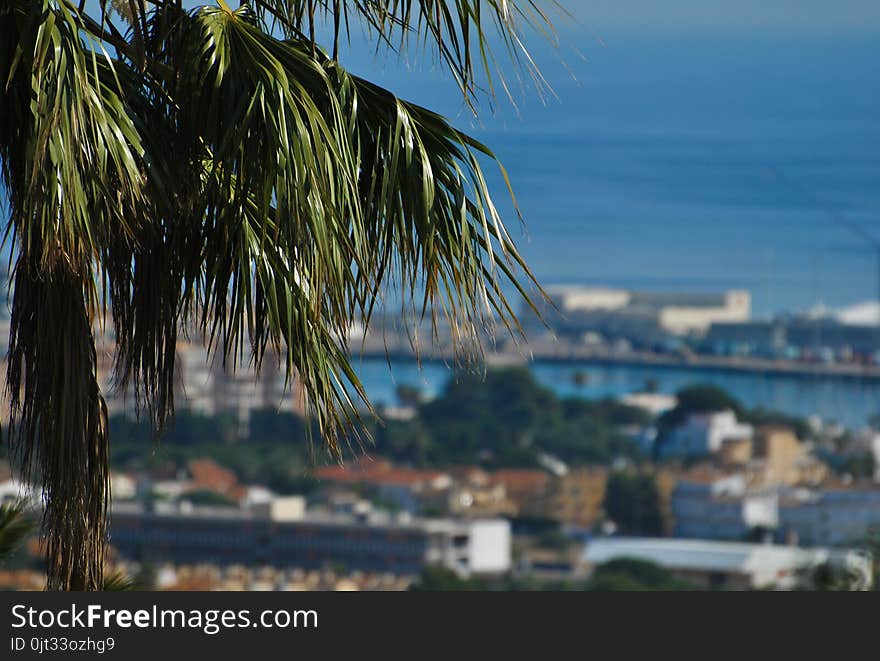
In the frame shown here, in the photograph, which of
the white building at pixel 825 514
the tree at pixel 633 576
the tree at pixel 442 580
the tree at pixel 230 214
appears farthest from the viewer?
the white building at pixel 825 514

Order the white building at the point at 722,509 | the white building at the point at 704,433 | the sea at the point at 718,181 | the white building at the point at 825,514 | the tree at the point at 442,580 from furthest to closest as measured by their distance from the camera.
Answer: the sea at the point at 718,181, the white building at the point at 704,433, the white building at the point at 825,514, the white building at the point at 722,509, the tree at the point at 442,580

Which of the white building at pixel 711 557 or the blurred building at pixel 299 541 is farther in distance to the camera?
the blurred building at pixel 299 541

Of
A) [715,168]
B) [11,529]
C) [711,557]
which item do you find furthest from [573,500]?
[11,529]

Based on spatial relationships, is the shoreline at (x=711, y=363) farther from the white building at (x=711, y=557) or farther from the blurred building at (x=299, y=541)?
the blurred building at (x=299, y=541)

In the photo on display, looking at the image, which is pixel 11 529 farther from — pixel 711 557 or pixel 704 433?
pixel 704 433

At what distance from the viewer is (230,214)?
2887mm

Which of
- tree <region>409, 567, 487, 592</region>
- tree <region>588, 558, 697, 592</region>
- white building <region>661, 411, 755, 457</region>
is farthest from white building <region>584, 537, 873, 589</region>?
tree <region>409, 567, 487, 592</region>

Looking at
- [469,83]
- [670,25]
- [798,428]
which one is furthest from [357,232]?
[670,25]

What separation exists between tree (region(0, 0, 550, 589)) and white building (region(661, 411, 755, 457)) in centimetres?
7415

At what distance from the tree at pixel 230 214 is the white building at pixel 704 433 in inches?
2919

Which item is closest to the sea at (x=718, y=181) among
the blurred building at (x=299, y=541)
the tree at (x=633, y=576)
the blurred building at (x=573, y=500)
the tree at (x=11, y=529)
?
the blurred building at (x=573, y=500)

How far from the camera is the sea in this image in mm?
85812

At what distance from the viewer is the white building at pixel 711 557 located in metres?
62.1

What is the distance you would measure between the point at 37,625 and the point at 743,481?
74.8 meters
